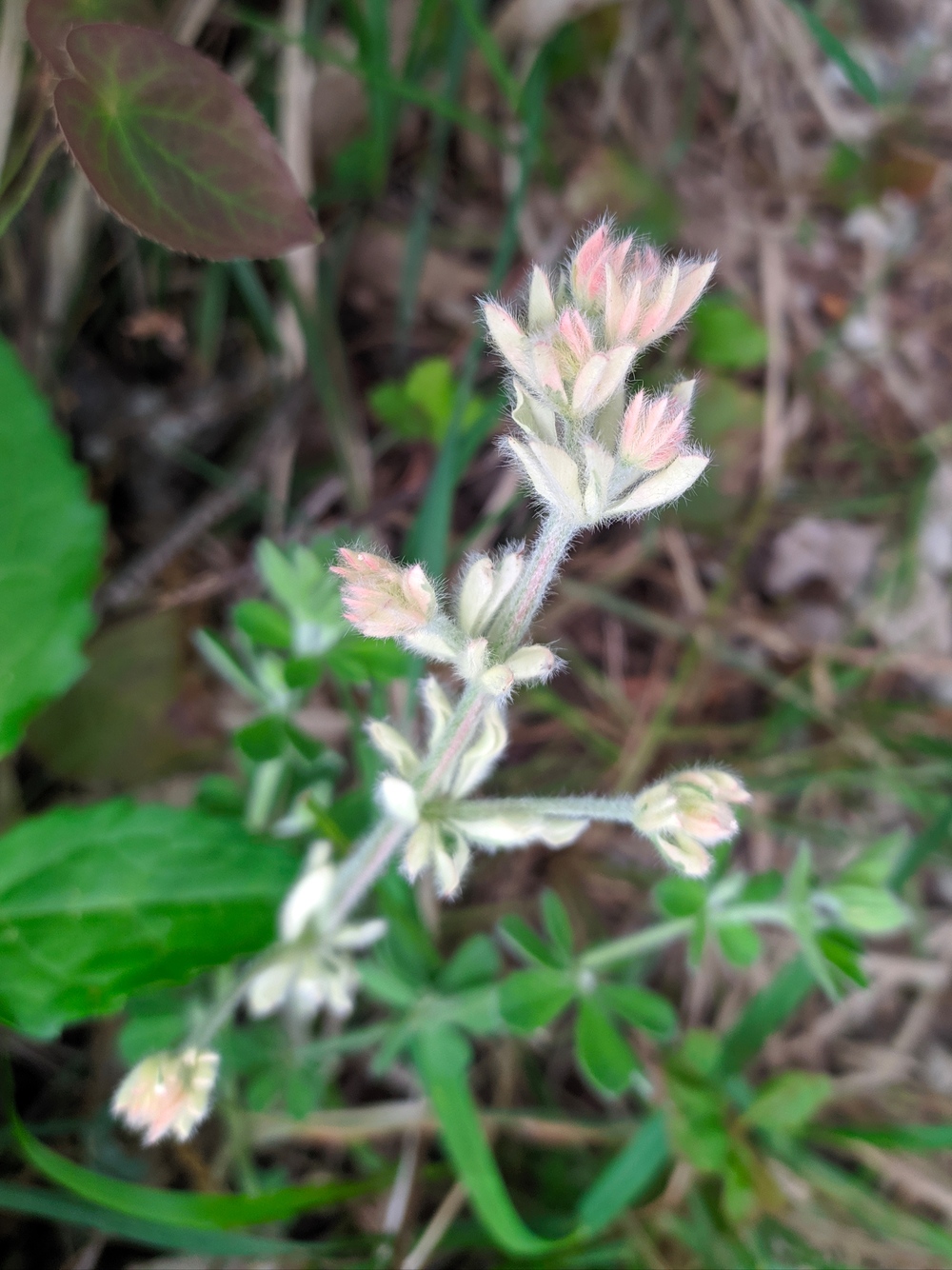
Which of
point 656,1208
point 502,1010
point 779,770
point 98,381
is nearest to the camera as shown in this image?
point 502,1010

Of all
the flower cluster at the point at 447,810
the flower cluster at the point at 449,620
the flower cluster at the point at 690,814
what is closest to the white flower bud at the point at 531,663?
the flower cluster at the point at 449,620

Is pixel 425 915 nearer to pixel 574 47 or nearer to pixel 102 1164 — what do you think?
pixel 102 1164

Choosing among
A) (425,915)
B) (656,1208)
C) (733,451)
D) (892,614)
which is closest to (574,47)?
(733,451)

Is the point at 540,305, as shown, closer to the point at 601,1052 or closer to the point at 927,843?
the point at 601,1052

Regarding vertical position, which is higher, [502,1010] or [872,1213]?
[502,1010]

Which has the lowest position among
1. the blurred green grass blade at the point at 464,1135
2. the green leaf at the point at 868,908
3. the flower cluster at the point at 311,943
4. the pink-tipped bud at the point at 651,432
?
the blurred green grass blade at the point at 464,1135

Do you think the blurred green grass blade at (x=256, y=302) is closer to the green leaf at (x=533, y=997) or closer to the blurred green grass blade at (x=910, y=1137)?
the green leaf at (x=533, y=997)
